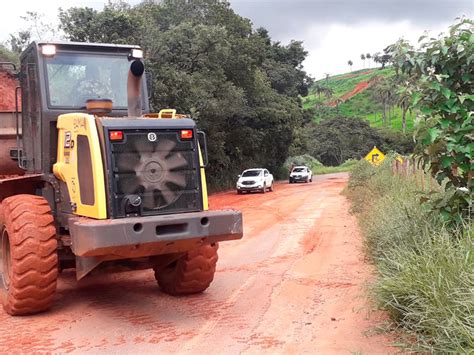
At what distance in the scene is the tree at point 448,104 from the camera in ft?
20.1

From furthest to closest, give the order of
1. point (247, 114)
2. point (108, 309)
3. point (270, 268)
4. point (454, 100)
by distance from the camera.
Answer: point (247, 114), point (270, 268), point (108, 309), point (454, 100)

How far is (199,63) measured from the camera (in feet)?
88.6

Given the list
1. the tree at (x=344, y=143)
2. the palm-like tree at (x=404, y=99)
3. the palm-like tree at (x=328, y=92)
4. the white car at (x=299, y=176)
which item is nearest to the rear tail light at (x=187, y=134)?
the palm-like tree at (x=404, y=99)

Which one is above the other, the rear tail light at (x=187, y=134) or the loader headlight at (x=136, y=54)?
the loader headlight at (x=136, y=54)

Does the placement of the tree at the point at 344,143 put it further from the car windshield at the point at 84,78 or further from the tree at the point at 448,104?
the tree at the point at 448,104

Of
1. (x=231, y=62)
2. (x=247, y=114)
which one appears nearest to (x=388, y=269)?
(x=231, y=62)

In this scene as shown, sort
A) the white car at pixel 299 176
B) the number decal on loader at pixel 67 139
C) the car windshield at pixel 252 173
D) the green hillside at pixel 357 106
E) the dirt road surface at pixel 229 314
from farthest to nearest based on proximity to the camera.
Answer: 1. the green hillside at pixel 357 106
2. the white car at pixel 299 176
3. the car windshield at pixel 252 173
4. the number decal on loader at pixel 67 139
5. the dirt road surface at pixel 229 314

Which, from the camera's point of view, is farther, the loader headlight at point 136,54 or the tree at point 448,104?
the loader headlight at point 136,54

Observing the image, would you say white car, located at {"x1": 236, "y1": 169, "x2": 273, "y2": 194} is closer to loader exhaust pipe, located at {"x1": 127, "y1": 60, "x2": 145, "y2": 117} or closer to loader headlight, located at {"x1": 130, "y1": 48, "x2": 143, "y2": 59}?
loader headlight, located at {"x1": 130, "y1": 48, "x2": 143, "y2": 59}

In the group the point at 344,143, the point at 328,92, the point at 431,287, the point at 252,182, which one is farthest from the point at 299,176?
the point at 328,92

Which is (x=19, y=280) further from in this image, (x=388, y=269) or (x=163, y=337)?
(x=388, y=269)

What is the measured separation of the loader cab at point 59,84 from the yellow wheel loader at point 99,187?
0.5 inches

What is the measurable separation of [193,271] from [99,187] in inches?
78.6

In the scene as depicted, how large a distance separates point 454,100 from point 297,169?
37274 millimetres
